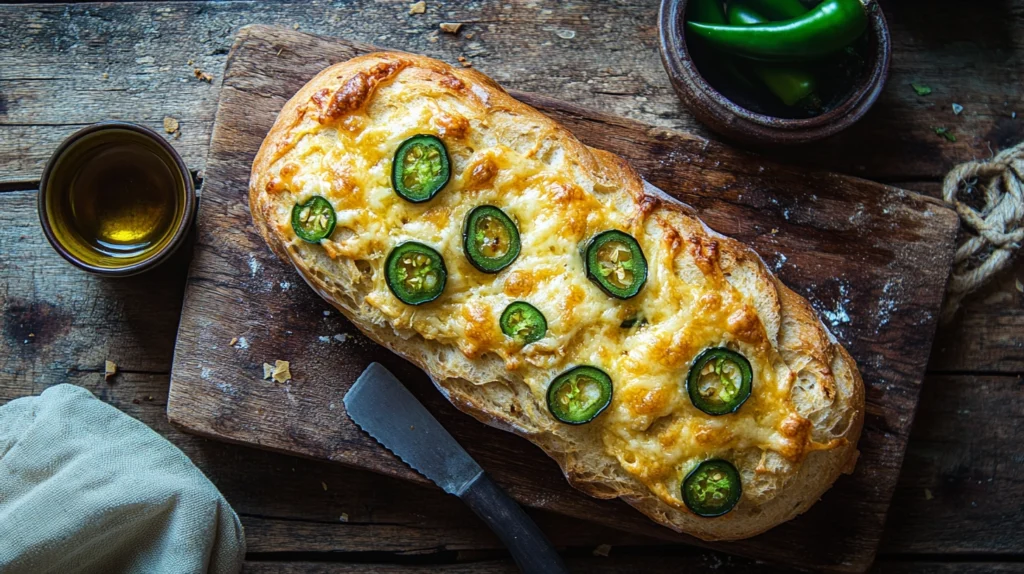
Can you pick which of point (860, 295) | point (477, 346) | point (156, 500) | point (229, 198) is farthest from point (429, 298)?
point (860, 295)

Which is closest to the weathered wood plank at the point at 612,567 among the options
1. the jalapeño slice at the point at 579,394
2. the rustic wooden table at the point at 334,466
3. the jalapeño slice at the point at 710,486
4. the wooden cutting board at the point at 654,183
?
the rustic wooden table at the point at 334,466

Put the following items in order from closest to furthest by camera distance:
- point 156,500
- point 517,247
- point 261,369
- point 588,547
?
point 517,247
point 156,500
point 261,369
point 588,547

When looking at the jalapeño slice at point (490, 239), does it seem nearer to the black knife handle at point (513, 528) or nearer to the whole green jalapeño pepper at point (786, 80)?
the black knife handle at point (513, 528)

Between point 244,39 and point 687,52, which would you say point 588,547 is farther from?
point 244,39

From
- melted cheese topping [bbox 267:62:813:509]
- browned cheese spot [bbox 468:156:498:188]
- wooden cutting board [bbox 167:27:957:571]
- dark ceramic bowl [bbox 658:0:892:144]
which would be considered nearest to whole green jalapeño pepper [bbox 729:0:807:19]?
dark ceramic bowl [bbox 658:0:892:144]

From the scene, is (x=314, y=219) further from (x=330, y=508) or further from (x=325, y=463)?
(x=330, y=508)

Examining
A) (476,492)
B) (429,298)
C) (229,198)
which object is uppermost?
(429,298)

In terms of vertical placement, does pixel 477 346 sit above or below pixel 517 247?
below
